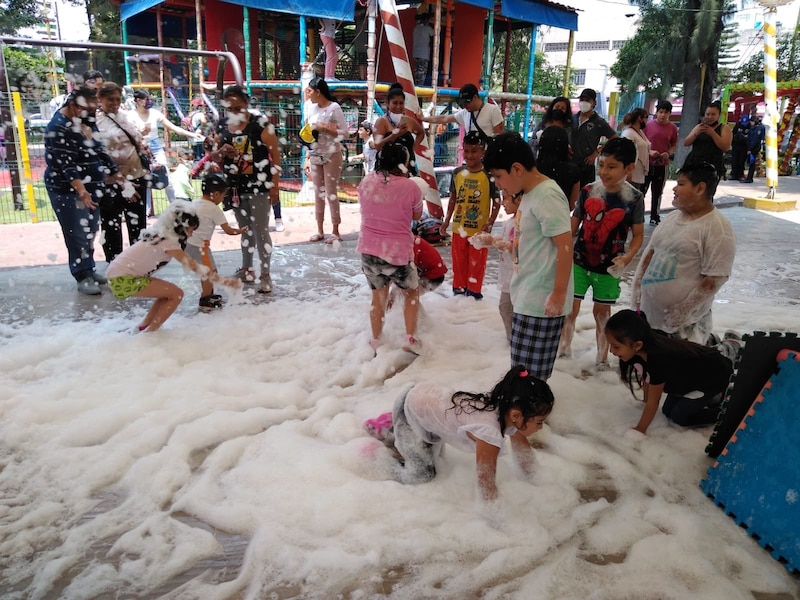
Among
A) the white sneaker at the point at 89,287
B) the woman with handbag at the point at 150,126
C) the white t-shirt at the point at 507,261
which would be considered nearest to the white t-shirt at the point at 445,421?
the white t-shirt at the point at 507,261

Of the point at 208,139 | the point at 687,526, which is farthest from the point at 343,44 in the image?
the point at 687,526

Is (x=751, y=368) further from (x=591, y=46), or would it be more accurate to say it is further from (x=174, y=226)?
(x=591, y=46)

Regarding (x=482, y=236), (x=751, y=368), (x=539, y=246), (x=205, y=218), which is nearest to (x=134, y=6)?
(x=205, y=218)

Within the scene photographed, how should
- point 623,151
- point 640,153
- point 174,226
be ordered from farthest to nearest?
point 640,153 → point 174,226 → point 623,151

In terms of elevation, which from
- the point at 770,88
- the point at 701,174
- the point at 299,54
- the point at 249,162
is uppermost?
the point at 299,54

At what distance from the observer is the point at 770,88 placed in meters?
11.4

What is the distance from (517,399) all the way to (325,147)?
5.55m

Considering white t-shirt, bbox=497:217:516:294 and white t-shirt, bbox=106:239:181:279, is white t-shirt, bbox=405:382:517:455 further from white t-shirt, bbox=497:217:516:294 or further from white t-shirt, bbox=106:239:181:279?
white t-shirt, bbox=106:239:181:279

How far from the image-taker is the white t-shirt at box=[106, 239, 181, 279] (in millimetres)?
4395

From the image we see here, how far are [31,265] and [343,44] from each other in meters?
11.6

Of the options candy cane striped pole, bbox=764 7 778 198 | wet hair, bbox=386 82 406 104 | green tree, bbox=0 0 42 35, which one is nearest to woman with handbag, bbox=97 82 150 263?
wet hair, bbox=386 82 406 104

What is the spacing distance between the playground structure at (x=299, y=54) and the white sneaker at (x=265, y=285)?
6.47 m

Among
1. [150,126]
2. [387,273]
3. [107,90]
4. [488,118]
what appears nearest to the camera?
[387,273]

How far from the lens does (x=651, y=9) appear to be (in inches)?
847
